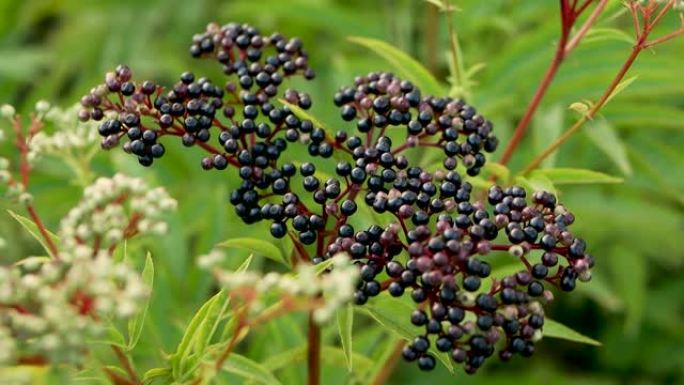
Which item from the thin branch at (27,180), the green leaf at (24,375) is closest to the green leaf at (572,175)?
the thin branch at (27,180)

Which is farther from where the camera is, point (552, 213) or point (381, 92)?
point (381, 92)

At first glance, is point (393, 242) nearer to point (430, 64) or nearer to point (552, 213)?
point (552, 213)

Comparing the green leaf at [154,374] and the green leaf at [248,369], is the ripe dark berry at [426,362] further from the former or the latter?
the green leaf at [154,374]

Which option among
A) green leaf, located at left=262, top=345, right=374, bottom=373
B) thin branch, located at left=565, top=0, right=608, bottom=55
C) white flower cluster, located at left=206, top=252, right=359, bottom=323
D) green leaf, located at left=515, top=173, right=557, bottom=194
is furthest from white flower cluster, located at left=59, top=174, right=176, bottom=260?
thin branch, located at left=565, top=0, right=608, bottom=55

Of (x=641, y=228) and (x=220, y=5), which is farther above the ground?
(x=220, y=5)

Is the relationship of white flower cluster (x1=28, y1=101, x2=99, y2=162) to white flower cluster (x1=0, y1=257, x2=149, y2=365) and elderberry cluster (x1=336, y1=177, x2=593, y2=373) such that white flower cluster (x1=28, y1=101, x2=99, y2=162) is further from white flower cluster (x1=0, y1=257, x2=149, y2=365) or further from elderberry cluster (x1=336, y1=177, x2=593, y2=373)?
elderberry cluster (x1=336, y1=177, x2=593, y2=373)

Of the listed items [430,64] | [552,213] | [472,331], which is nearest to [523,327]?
[472,331]
